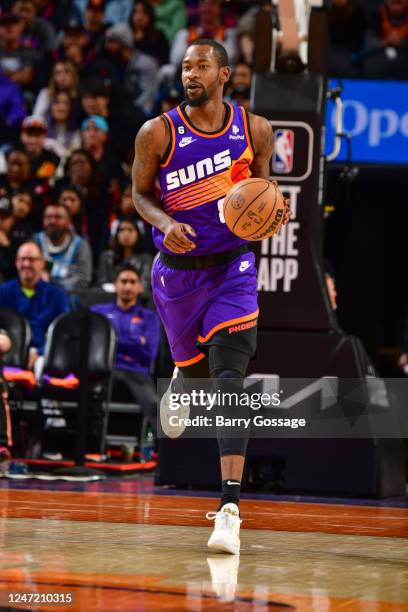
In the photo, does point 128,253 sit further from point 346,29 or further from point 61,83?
point 346,29

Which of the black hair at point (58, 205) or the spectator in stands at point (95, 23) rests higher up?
the spectator in stands at point (95, 23)

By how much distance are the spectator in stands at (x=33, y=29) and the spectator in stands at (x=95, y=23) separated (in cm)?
50

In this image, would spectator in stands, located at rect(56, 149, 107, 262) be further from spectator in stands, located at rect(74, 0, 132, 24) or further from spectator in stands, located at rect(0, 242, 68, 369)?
spectator in stands, located at rect(74, 0, 132, 24)

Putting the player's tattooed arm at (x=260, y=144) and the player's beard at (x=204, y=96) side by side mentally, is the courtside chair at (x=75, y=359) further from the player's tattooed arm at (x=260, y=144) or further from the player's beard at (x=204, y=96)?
the player's beard at (x=204, y=96)

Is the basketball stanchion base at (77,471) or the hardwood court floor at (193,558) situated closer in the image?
the hardwood court floor at (193,558)

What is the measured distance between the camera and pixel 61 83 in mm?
12938

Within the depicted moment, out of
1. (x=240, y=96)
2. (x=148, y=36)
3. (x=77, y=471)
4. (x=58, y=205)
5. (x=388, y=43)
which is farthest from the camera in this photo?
(x=148, y=36)

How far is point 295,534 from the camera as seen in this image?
5035mm

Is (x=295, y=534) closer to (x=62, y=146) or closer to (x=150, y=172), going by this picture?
(x=150, y=172)

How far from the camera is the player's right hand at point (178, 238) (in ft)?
15.2

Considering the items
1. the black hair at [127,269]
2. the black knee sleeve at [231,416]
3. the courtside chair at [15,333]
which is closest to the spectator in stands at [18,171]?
the black hair at [127,269]

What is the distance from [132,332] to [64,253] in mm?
1377

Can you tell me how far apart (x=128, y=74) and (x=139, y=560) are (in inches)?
412

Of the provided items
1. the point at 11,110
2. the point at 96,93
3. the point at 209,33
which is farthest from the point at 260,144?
the point at 11,110
